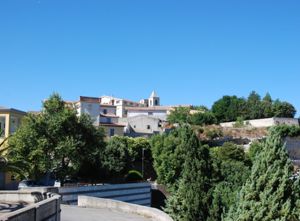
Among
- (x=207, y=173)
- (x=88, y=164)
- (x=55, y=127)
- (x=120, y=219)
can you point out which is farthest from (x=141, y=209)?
(x=88, y=164)

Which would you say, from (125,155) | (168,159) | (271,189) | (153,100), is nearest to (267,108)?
(125,155)

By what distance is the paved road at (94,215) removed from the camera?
67.8 feet

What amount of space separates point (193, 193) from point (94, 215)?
21.9 ft

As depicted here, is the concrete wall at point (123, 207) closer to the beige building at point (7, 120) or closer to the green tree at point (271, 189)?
the green tree at point (271, 189)

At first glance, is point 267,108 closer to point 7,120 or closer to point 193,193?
point 7,120

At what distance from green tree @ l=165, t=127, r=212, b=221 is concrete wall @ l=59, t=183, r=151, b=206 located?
7914 millimetres

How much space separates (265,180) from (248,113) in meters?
96.0

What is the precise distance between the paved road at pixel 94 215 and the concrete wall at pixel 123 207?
16.2 inches

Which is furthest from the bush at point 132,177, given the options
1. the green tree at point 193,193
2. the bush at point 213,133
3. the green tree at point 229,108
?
the green tree at point 229,108

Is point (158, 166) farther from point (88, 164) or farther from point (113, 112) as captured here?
point (113, 112)

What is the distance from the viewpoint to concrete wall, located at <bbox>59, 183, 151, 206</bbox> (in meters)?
34.2

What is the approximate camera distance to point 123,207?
2420 cm

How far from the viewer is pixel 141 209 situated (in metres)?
23.0

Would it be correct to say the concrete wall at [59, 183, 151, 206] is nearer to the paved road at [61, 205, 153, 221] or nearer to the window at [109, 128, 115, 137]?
the paved road at [61, 205, 153, 221]
